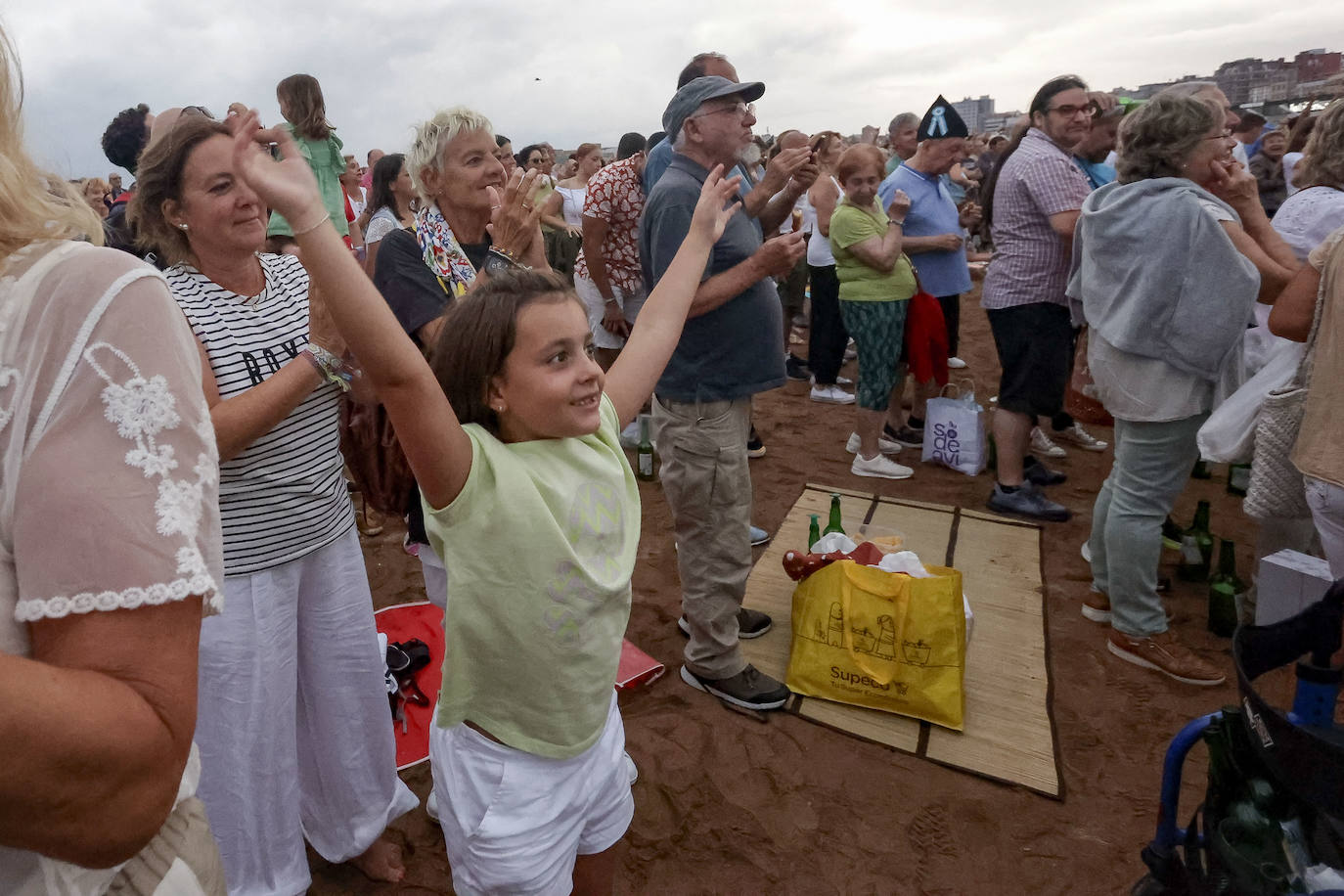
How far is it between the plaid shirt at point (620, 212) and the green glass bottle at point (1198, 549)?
3.12 m

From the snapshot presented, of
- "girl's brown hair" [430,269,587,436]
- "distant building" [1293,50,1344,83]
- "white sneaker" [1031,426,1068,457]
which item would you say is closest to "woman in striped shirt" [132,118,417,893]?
"girl's brown hair" [430,269,587,436]

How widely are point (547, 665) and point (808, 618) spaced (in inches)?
75.0

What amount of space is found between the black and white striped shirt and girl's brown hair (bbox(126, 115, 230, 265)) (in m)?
0.07

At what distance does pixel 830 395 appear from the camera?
24.2 feet

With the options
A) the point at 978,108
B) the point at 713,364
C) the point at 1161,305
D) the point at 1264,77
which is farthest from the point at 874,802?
the point at 978,108

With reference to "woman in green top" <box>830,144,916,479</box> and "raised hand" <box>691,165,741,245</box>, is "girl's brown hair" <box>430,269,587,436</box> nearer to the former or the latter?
"raised hand" <box>691,165,741,245</box>

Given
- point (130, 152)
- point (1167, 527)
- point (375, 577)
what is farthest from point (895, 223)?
point (130, 152)

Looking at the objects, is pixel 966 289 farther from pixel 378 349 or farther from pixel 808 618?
pixel 378 349

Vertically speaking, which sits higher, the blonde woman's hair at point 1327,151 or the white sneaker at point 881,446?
the blonde woman's hair at point 1327,151

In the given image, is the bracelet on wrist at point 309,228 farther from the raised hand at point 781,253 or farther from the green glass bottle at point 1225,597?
the green glass bottle at point 1225,597

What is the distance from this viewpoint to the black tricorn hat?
16.8 ft

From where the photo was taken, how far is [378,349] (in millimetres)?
1189

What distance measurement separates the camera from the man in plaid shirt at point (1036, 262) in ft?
14.0

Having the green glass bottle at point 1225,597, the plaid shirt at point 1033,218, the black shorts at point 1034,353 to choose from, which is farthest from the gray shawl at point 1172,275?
the black shorts at point 1034,353
